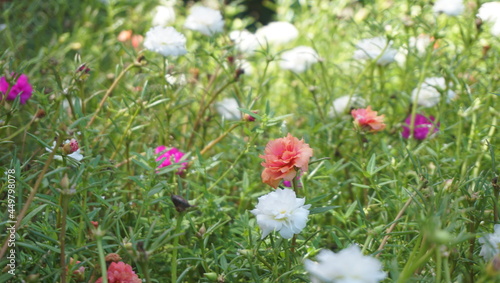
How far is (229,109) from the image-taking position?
1.46 meters

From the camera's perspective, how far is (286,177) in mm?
769

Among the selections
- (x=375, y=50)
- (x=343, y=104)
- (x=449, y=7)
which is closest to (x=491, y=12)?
(x=449, y=7)

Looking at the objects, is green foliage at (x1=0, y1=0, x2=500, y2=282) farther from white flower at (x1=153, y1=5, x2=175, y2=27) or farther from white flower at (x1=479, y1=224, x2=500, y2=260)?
white flower at (x1=153, y1=5, x2=175, y2=27)

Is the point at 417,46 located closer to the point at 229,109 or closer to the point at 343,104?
the point at 343,104

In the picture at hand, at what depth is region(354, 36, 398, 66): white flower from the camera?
1.27m

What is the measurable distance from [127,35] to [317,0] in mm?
803

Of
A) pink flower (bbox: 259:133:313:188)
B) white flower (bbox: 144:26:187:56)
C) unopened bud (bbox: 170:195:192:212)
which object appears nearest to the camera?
unopened bud (bbox: 170:195:192:212)

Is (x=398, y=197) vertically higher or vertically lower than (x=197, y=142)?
higher

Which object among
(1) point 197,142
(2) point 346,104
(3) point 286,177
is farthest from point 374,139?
(3) point 286,177

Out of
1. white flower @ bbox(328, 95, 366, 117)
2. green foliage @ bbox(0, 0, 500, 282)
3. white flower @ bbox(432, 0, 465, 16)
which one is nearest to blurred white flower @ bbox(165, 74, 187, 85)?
green foliage @ bbox(0, 0, 500, 282)

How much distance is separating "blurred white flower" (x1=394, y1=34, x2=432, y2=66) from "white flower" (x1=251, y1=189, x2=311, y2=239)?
2.07ft

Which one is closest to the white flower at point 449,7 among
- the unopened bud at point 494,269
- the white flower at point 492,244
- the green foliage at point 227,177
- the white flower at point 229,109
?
the green foliage at point 227,177

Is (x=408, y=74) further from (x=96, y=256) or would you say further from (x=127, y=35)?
(x=96, y=256)

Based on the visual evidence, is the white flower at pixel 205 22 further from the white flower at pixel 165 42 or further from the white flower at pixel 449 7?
the white flower at pixel 449 7
